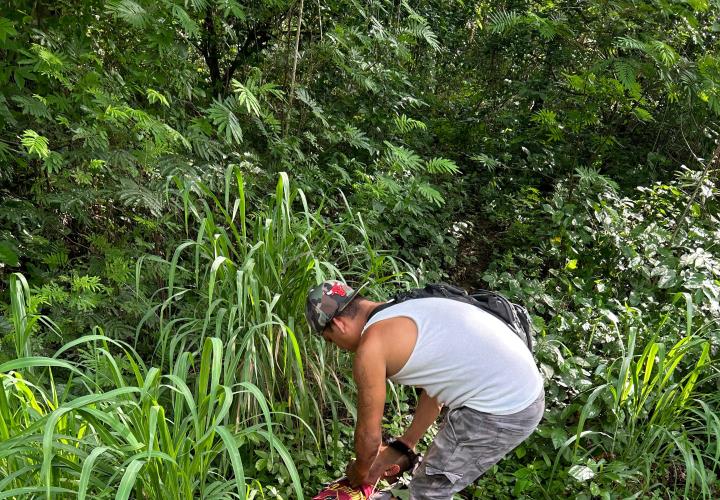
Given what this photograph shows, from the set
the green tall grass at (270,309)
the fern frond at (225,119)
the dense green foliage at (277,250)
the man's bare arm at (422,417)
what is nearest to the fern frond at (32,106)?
the dense green foliage at (277,250)

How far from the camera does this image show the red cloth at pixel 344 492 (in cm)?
238

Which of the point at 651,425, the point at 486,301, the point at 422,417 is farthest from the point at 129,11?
the point at 651,425

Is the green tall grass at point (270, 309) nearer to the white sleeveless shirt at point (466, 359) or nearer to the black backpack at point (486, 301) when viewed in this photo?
the black backpack at point (486, 301)

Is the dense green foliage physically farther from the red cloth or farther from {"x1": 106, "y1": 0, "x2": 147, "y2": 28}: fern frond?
the red cloth

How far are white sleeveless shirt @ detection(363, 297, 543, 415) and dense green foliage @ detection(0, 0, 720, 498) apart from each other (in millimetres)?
464

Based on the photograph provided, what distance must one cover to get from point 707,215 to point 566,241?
1.05 meters

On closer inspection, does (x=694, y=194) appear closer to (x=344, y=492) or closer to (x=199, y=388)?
(x=344, y=492)

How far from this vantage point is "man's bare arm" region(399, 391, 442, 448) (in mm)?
2543

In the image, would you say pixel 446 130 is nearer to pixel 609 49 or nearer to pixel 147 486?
pixel 609 49

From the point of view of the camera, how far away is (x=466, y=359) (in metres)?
2.11

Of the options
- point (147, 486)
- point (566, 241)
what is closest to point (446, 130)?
point (566, 241)

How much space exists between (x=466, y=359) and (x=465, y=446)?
13.3 inches

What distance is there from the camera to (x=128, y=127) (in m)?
2.90

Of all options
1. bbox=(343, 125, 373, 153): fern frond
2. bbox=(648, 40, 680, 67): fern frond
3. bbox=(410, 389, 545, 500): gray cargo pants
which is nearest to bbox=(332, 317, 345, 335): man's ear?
bbox=(410, 389, 545, 500): gray cargo pants
